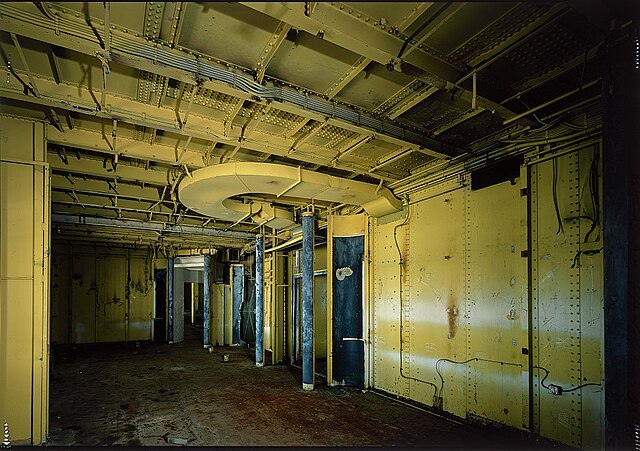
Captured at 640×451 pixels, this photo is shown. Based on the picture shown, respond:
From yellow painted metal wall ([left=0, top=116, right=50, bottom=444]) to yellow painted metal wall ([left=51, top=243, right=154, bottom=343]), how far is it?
30.4 feet

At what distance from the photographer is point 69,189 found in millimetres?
6168

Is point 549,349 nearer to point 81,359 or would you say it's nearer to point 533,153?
point 533,153

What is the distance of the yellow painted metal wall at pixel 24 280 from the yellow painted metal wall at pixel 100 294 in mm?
9267

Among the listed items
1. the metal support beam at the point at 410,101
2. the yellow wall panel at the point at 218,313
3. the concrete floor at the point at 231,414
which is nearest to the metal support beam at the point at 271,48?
the metal support beam at the point at 410,101

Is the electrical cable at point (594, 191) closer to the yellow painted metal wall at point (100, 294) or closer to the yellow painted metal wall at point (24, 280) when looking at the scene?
the yellow painted metal wall at point (24, 280)

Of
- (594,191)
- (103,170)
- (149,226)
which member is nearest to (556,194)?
(594,191)

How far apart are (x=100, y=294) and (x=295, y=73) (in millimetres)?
11692

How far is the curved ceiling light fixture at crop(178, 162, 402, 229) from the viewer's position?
4770 millimetres

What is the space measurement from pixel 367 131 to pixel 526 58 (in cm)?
152

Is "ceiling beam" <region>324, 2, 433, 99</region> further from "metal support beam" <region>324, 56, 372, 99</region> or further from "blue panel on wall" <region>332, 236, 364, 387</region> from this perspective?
"blue panel on wall" <region>332, 236, 364, 387</region>

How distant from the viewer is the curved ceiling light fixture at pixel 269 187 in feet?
15.6

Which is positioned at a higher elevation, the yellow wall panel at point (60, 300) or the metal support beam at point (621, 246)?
the metal support beam at point (621, 246)

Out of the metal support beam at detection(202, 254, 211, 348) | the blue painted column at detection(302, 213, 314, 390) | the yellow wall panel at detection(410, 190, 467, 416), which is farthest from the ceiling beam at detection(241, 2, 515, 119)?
the metal support beam at detection(202, 254, 211, 348)

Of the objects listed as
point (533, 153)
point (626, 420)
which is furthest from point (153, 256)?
point (626, 420)
